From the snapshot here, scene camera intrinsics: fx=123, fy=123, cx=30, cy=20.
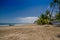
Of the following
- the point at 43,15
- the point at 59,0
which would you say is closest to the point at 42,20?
the point at 43,15

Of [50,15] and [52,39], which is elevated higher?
[50,15]

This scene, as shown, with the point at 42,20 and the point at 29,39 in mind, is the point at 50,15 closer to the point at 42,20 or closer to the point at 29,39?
the point at 42,20

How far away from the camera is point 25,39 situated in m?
6.82

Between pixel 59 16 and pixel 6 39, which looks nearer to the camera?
pixel 6 39

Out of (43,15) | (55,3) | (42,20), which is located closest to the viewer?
(42,20)

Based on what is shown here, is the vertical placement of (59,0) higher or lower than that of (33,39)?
higher

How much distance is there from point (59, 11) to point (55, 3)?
2.63 meters

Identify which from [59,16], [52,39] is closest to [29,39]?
[52,39]

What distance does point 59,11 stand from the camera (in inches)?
1329

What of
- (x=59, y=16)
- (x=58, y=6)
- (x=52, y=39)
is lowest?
(x=52, y=39)

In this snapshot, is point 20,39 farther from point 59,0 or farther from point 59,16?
point 59,16

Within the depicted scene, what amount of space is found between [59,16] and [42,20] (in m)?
6.38

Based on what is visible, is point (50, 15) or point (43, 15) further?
point (50, 15)

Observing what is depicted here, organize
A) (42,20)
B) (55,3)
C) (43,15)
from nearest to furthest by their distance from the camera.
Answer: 1. (42,20)
2. (43,15)
3. (55,3)
